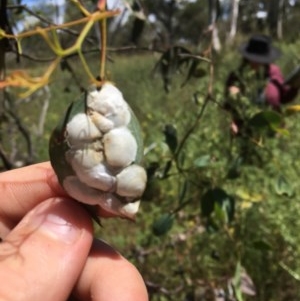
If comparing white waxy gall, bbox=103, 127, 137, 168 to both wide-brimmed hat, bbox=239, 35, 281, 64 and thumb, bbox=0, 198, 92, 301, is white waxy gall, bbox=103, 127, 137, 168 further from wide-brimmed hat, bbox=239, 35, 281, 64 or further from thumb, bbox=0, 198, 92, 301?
wide-brimmed hat, bbox=239, 35, 281, 64

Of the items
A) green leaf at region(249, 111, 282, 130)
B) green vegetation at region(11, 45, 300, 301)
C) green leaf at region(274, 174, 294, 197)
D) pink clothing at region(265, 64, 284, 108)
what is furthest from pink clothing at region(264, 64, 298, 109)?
green leaf at region(249, 111, 282, 130)

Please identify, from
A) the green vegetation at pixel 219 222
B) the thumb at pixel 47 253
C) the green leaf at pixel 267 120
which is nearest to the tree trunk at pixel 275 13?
the green vegetation at pixel 219 222

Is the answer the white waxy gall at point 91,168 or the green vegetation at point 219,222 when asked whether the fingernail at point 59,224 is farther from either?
the green vegetation at point 219,222

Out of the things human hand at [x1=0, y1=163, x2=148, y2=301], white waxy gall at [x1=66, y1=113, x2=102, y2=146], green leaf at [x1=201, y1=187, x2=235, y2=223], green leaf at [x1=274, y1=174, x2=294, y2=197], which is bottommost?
green leaf at [x1=201, y1=187, x2=235, y2=223]

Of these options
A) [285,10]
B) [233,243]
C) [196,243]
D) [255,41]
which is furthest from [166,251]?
[285,10]

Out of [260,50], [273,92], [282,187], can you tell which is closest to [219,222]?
[282,187]

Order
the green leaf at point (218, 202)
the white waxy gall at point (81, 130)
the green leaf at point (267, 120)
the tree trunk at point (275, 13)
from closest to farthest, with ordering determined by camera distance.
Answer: the white waxy gall at point (81, 130), the green leaf at point (267, 120), the green leaf at point (218, 202), the tree trunk at point (275, 13)

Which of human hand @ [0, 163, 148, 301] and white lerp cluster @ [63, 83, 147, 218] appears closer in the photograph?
white lerp cluster @ [63, 83, 147, 218]

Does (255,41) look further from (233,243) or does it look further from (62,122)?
(62,122)
